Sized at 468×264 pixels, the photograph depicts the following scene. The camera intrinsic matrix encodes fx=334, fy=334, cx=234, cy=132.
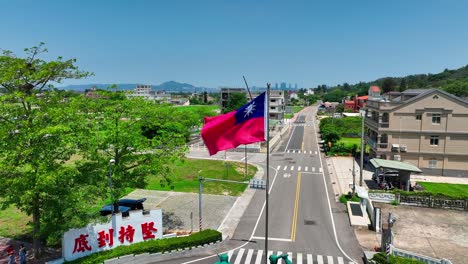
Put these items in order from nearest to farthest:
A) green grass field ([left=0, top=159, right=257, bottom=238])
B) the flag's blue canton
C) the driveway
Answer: the flag's blue canton < the driveway < green grass field ([left=0, top=159, right=257, bottom=238])

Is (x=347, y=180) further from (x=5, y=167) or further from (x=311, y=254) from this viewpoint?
(x=5, y=167)

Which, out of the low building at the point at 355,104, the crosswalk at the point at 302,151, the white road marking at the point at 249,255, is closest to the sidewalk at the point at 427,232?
the white road marking at the point at 249,255

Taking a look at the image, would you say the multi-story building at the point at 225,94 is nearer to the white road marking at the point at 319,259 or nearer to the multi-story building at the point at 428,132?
the multi-story building at the point at 428,132

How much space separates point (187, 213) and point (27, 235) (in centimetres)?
1311

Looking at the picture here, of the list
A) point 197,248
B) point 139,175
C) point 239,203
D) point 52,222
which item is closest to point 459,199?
point 239,203

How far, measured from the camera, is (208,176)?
45.9m

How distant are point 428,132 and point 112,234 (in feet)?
141

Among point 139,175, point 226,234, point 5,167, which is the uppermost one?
point 5,167

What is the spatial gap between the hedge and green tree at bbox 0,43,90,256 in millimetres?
3048

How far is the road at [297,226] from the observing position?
77.4ft

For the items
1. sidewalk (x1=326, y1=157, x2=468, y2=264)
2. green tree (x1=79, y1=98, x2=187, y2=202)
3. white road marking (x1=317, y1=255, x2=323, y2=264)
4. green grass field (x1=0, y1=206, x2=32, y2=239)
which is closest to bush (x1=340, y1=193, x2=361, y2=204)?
sidewalk (x1=326, y1=157, x2=468, y2=264)

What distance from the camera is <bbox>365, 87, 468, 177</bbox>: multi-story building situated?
45.4 m

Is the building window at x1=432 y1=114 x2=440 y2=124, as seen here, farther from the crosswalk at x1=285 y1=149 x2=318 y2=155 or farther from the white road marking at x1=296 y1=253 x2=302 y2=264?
the white road marking at x1=296 y1=253 x2=302 y2=264

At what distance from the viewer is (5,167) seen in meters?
18.4
